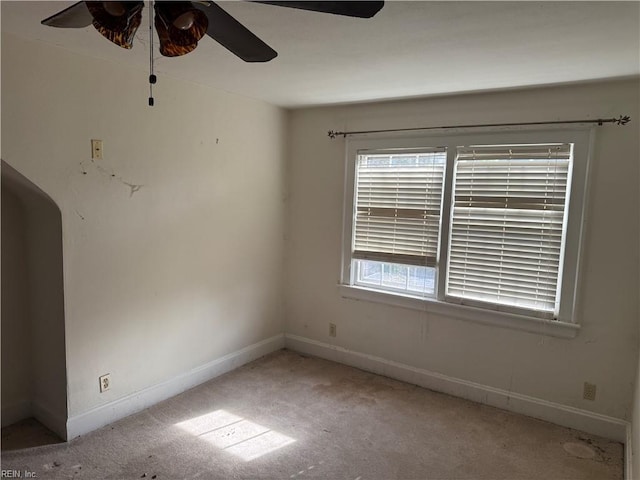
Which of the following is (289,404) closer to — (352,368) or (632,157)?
(352,368)

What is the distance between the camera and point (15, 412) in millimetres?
2762

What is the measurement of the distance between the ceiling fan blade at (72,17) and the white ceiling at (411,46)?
1.29 ft

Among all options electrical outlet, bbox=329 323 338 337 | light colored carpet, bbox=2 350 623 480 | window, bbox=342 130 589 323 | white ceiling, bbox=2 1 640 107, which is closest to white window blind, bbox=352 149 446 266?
window, bbox=342 130 589 323

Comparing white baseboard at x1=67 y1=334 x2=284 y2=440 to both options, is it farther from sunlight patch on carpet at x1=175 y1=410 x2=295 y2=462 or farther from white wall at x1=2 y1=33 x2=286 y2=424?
sunlight patch on carpet at x1=175 y1=410 x2=295 y2=462

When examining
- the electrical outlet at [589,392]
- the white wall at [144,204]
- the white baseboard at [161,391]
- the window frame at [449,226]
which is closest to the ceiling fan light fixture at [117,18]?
the white wall at [144,204]

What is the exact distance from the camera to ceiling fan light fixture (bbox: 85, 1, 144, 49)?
1183 millimetres

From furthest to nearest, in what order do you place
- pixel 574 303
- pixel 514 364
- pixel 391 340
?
pixel 391 340
pixel 514 364
pixel 574 303

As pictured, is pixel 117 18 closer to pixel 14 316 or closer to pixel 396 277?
pixel 14 316

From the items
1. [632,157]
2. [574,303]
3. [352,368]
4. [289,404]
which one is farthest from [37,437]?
[632,157]

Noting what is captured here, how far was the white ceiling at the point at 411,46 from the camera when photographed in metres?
1.76

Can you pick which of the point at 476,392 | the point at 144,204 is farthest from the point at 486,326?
the point at 144,204

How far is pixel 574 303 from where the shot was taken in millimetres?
2836

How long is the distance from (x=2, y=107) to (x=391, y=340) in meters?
3.08

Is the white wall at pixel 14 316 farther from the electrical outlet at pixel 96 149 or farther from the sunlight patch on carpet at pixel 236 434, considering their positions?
the sunlight patch on carpet at pixel 236 434
